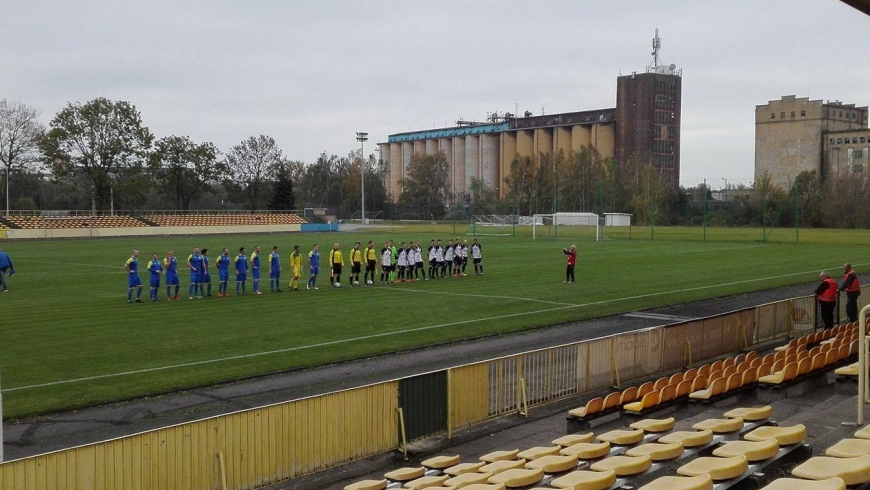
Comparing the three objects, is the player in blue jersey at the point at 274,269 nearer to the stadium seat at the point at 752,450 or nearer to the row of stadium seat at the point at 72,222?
the stadium seat at the point at 752,450

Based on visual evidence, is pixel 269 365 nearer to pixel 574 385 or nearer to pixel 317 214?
pixel 574 385

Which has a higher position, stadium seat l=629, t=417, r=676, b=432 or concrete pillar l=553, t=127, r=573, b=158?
concrete pillar l=553, t=127, r=573, b=158

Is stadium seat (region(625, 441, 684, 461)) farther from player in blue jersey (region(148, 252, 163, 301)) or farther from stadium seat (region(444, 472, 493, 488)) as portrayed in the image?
player in blue jersey (region(148, 252, 163, 301))

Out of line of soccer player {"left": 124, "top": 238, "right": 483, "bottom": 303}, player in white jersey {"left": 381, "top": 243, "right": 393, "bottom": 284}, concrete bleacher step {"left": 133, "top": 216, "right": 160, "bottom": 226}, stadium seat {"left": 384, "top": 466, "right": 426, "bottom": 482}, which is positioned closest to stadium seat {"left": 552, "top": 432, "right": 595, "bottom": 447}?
stadium seat {"left": 384, "top": 466, "right": 426, "bottom": 482}

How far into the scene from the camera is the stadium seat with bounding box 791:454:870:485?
641cm

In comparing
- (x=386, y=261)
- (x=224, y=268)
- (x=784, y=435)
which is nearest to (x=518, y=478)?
(x=784, y=435)

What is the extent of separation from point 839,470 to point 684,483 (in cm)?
136

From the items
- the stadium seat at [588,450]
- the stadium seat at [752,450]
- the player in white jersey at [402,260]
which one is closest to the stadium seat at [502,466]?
the stadium seat at [588,450]

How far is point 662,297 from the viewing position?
88.8ft

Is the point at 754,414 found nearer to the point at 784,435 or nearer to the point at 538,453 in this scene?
the point at 784,435

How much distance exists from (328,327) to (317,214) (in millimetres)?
78637

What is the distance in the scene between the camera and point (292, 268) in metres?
28.3

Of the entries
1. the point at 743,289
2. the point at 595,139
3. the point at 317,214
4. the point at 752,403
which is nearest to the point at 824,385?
the point at 752,403

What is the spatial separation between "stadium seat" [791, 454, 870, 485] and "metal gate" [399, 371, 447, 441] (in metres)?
5.35
